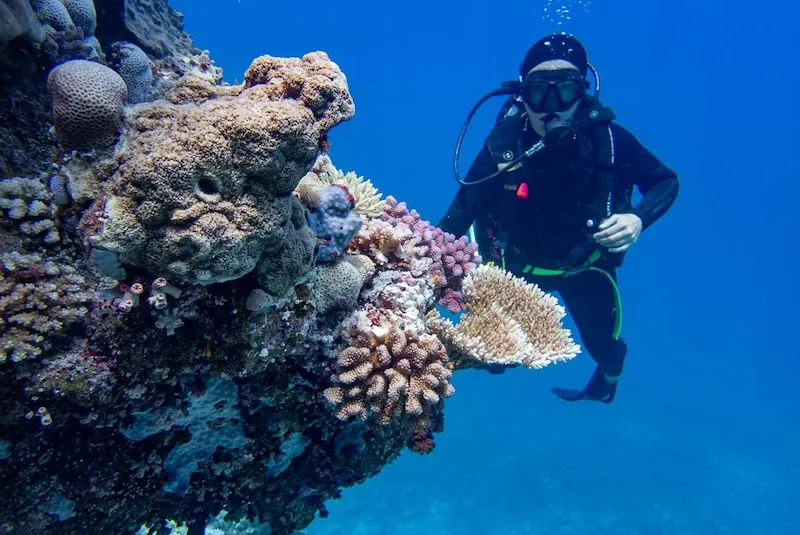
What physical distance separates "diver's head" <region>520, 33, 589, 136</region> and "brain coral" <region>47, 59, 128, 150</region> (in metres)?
5.71

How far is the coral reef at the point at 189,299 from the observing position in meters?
2.07

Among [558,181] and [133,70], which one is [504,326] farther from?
[558,181]

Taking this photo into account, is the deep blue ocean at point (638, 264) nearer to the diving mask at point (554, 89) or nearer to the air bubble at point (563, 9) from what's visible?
the air bubble at point (563, 9)

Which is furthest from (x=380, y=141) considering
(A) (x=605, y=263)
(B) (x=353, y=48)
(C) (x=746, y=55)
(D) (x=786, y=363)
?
(A) (x=605, y=263)

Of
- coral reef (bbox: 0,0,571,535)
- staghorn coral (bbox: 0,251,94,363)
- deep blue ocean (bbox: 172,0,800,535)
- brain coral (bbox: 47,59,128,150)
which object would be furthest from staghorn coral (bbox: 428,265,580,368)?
deep blue ocean (bbox: 172,0,800,535)

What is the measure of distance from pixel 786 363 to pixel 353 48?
81292 millimetres

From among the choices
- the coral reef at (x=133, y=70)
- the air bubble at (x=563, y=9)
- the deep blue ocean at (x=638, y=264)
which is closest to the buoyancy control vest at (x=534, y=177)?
the coral reef at (x=133, y=70)

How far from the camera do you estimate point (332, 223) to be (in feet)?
9.62

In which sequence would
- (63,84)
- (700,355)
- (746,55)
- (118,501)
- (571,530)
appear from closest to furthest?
1. (63,84)
2. (118,501)
3. (571,530)
4. (700,355)
5. (746,55)

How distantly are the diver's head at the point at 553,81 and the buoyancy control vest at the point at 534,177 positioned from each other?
11.8 inches

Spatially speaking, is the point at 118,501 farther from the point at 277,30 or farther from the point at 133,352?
the point at 277,30

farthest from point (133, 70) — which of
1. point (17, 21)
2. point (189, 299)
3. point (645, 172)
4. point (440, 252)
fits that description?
point (645, 172)

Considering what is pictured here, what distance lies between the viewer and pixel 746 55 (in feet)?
251

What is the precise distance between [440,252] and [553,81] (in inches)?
154
